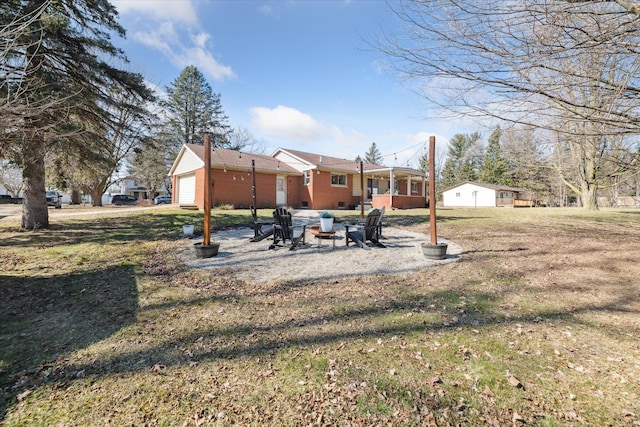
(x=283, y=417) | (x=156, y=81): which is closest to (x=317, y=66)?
(x=283, y=417)

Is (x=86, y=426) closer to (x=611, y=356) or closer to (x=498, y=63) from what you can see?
(x=611, y=356)

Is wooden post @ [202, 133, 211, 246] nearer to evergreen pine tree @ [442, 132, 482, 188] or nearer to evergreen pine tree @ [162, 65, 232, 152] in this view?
evergreen pine tree @ [162, 65, 232, 152]

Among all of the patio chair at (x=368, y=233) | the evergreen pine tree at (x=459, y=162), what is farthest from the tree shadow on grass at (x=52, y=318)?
the evergreen pine tree at (x=459, y=162)

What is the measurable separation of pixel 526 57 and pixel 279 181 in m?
18.5

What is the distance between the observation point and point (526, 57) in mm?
3902

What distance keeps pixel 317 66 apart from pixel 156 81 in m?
25.0

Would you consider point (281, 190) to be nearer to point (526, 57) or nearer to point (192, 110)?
point (526, 57)

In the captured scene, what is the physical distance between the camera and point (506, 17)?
3.78 m

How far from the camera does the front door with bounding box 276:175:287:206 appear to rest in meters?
21.4

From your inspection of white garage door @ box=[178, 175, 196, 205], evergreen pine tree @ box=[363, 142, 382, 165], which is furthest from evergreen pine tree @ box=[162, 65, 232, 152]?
evergreen pine tree @ box=[363, 142, 382, 165]

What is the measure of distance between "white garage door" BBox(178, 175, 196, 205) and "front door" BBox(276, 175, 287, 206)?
5616 mm

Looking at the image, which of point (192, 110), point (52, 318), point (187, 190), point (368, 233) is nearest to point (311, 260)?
point (368, 233)

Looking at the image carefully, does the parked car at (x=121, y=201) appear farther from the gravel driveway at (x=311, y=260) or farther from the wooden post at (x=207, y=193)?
the wooden post at (x=207, y=193)

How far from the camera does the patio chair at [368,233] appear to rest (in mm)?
7996
